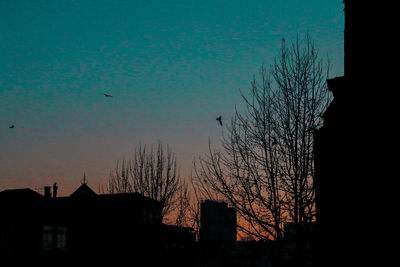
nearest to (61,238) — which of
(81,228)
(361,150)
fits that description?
(81,228)

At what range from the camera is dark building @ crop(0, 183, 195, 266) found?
26.2 meters

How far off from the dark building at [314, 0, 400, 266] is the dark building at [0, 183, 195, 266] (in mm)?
14225

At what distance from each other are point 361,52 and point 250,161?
541 cm

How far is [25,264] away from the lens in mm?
26062

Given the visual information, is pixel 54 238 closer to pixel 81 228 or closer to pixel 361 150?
pixel 81 228

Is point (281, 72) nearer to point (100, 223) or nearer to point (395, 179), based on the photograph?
point (395, 179)

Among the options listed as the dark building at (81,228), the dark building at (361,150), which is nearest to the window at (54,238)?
the dark building at (81,228)

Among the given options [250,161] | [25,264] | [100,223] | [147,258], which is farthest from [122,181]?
[250,161]

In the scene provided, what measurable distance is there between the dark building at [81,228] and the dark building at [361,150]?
14.2m

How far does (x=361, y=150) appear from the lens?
13289 mm

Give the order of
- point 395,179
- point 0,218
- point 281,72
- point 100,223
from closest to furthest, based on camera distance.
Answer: point 395,179 → point 281,72 → point 0,218 → point 100,223

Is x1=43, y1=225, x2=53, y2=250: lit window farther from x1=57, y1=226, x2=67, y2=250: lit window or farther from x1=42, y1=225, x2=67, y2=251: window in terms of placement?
x1=57, y1=226, x2=67, y2=250: lit window

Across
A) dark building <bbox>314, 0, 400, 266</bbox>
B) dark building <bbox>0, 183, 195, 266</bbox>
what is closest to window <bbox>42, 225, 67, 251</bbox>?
dark building <bbox>0, 183, 195, 266</bbox>

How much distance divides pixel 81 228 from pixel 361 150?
23.0m
